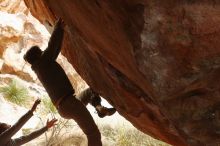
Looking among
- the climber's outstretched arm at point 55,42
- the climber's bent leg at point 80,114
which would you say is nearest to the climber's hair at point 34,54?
the climber's outstretched arm at point 55,42

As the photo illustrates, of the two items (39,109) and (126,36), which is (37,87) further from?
(126,36)

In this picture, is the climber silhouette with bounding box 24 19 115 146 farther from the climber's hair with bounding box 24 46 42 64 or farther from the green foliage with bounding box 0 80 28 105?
the green foliage with bounding box 0 80 28 105

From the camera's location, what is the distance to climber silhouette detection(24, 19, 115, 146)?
518 cm

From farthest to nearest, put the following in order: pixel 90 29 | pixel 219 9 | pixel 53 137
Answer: pixel 53 137
pixel 90 29
pixel 219 9

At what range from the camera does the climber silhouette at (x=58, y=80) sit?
17.0ft

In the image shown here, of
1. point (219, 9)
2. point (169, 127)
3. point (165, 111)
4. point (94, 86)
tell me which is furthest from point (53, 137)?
point (219, 9)

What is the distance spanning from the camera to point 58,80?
17.2 feet

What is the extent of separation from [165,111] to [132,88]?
109cm

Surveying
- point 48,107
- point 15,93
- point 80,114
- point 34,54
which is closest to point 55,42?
point 34,54

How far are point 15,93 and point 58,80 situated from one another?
9.15m

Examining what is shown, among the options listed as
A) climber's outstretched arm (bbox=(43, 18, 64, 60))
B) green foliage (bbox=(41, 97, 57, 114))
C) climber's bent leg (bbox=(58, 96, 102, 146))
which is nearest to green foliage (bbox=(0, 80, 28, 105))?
green foliage (bbox=(41, 97, 57, 114))

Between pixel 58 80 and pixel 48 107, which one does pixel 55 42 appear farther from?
pixel 48 107

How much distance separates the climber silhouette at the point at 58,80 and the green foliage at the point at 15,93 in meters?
8.63

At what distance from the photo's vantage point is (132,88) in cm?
483
